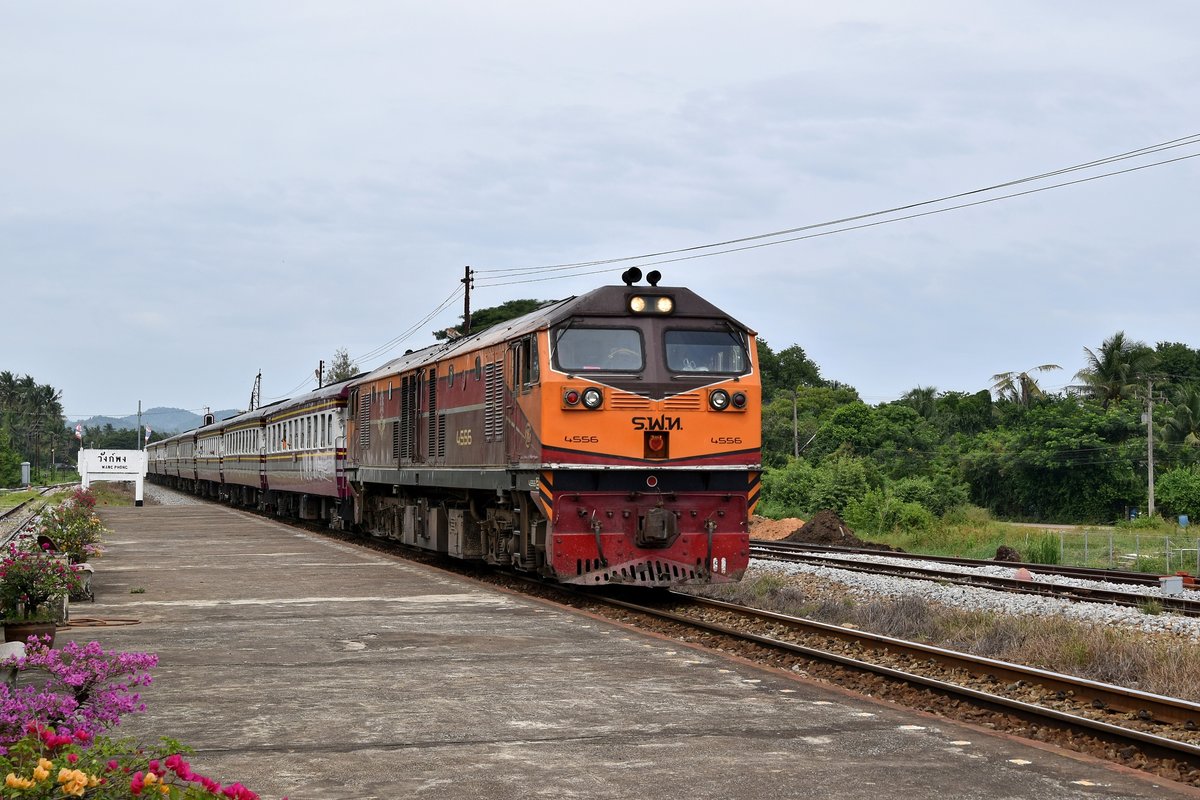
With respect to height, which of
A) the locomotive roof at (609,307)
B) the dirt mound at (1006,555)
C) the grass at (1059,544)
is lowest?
the grass at (1059,544)

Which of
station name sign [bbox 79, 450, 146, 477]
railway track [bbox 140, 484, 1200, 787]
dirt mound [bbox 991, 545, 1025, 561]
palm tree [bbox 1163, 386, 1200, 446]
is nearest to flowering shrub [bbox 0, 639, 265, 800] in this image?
railway track [bbox 140, 484, 1200, 787]

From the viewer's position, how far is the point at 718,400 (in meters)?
14.7

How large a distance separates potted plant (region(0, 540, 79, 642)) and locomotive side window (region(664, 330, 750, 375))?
276 inches

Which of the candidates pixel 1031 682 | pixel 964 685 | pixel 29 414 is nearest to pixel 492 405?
pixel 964 685

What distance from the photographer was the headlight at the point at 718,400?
578 inches

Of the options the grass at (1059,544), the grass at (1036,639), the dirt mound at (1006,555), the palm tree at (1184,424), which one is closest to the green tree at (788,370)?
the palm tree at (1184,424)

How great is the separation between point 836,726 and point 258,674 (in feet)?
14.9

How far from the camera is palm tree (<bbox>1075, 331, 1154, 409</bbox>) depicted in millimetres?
68125

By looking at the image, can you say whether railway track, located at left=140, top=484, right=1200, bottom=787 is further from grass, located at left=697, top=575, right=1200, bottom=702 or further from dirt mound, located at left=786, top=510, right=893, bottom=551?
dirt mound, located at left=786, top=510, right=893, bottom=551

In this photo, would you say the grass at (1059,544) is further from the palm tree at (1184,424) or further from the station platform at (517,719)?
the palm tree at (1184,424)

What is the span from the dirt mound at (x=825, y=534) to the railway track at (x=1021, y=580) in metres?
4.91

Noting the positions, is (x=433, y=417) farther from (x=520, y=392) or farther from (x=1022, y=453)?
(x=1022, y=453)

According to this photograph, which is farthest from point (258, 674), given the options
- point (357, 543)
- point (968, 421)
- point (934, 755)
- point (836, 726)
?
point (968, 421)

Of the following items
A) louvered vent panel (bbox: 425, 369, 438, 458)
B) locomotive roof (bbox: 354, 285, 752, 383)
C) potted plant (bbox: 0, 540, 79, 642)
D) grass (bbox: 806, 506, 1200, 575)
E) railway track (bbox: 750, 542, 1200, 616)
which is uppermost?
locomotive roof (bbox: 354, 285, 752, 383)
